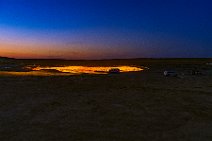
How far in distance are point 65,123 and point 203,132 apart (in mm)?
4778

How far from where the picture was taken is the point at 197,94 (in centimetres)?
1948

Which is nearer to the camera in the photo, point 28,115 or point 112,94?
point 28,115

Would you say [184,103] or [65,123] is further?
[184,103]

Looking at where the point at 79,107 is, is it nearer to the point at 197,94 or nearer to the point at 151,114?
the point at 151,114

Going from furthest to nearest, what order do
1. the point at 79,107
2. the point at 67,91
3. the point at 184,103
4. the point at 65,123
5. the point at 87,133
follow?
the point at 67,91 → the point at 184,103 → the point at 79,107 → the point at 65,123 → the point at 87,133

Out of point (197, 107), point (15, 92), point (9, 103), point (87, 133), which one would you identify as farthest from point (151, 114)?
point (15, 92)

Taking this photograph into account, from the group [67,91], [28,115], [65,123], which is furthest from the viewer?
[67,91]

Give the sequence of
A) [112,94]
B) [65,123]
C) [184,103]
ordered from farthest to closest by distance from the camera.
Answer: [112,94] → [184,103] → [65,123]

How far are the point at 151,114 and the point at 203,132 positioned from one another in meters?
2.98

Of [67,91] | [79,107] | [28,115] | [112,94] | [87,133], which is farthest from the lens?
[67,91]

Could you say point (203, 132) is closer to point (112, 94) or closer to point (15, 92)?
point (112, 94)

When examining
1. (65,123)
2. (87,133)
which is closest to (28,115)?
(65,123)

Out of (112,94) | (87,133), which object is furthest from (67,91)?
(87,133)

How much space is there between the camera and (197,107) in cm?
1522
